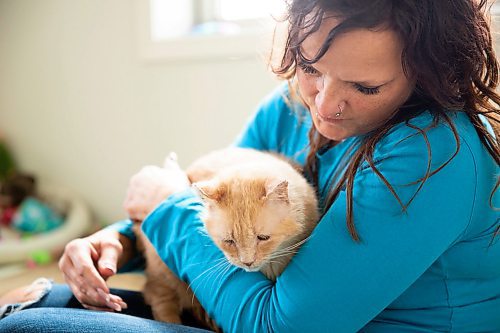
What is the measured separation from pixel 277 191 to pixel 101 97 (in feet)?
5.63

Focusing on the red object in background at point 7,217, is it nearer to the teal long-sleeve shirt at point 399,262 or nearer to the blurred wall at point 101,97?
the blurred wall at point 101,97

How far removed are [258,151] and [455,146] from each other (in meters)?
0.58

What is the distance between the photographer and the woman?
0.78 meters

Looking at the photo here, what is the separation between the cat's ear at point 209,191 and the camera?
993mm

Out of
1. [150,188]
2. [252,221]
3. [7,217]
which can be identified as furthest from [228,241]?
[7,217]

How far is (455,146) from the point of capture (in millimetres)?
786

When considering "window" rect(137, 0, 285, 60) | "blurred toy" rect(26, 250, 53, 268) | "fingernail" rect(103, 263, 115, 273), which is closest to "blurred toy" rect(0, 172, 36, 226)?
"blurred toy" rect(26, 250, 53, 268)

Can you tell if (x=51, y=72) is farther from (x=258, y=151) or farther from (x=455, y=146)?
(x=455, y=146)

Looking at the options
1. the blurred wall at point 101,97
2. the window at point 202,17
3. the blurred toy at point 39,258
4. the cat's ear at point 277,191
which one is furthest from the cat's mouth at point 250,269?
the blurred toy at point 39,258

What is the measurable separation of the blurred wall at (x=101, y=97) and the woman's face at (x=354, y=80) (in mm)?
1030

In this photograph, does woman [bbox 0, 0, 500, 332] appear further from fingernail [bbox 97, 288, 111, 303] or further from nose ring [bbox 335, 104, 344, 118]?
fingernail [bbox 97, 288, 111, 303]

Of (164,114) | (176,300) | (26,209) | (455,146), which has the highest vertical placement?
(455,146)

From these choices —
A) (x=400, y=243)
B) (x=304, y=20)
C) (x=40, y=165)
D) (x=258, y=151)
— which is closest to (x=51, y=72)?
(x=40, y=165)

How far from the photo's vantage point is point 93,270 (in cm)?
107
